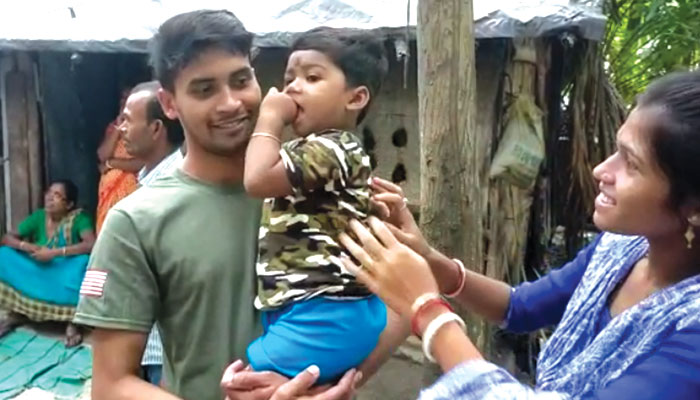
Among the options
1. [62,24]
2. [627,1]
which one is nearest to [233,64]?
[62,24]

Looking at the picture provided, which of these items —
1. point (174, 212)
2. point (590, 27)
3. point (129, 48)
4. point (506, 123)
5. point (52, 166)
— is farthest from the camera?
point (52, 166)

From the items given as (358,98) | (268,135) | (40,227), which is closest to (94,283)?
(268,135)

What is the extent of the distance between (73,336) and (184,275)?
4601 mm

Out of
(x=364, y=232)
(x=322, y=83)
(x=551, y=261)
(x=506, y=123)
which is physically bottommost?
(x=551, y=261)

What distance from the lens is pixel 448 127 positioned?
2896 mm

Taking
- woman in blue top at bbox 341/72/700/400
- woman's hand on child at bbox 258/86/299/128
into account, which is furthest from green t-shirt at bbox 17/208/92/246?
woman in blue top at bbox 341/72/700/400

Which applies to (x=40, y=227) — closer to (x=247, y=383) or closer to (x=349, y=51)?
(x=349, y=51)

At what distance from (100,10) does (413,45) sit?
2.33m

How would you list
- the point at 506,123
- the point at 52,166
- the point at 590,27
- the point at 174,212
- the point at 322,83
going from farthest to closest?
the point at 52,166 < the point at 506,123 < the point at 590,27 < the point at 322,83 < the point at 174,212

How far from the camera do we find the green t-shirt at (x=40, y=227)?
6.13 meters

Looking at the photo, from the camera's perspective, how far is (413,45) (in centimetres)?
482

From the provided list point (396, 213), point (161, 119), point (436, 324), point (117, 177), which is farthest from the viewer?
point (117, 177)

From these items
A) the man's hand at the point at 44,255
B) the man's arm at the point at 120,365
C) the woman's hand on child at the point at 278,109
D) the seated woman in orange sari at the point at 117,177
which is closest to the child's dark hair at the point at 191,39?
the woman's hand on child at the point at 278,109

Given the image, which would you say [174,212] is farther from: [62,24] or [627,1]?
[627,1]
